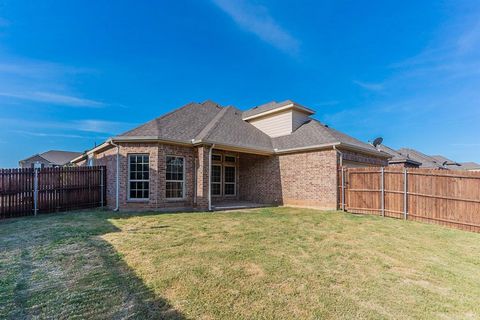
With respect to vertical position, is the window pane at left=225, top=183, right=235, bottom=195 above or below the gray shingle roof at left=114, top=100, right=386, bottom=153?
below

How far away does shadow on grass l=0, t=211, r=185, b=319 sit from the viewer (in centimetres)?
275

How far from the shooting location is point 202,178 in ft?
36.2

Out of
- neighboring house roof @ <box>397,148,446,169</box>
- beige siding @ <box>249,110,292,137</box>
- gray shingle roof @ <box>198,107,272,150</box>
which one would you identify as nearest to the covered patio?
gray shingle roof @ <box>198,107,272,150</box>

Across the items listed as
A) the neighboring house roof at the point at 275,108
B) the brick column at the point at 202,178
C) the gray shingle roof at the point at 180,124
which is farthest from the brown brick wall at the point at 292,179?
the brick column at the point at 202,178

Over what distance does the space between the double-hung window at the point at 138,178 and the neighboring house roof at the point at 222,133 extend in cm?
115

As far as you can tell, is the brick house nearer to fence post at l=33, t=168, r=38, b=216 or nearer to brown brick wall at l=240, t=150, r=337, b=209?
brown brick wall at l=240, t=150, r=337, b=209

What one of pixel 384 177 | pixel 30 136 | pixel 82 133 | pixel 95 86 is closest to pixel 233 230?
pixel 384 177

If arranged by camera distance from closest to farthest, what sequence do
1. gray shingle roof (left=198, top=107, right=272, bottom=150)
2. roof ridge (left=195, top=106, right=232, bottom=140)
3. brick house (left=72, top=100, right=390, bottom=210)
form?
brick house (left=72, top=100, right=390, bottom=210) → roof ridge (left=195, top=106, right=232, bottom=140) → gray shingle roof (left=198, top=107, right=272, bottom=150)

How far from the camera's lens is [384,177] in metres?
9.97

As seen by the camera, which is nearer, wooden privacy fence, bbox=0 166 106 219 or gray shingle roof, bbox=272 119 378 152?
wooden privacy fence, bbox=0 166 106 219

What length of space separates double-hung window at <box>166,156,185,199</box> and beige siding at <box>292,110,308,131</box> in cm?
757

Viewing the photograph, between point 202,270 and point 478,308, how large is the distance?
3.88 meters

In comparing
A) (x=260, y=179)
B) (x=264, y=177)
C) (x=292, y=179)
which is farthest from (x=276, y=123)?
(x=292, y=179)

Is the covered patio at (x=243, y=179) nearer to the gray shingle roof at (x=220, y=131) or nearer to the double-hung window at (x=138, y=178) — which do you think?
the gray shingle roof at (x=220, y=131)
